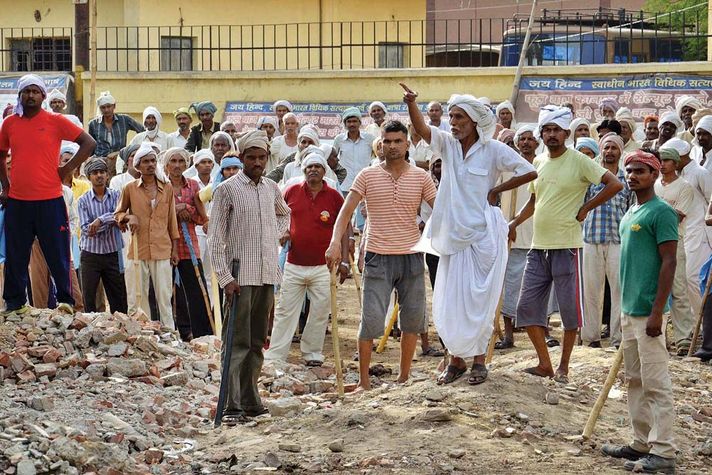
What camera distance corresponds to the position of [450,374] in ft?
31.5

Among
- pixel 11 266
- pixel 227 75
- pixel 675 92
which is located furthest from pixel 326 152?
pixel 227 75

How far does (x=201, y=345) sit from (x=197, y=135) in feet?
17.0

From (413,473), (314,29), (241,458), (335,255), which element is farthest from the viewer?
(314,29)

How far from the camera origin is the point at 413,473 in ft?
26.1

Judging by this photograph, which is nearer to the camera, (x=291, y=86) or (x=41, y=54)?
(x=291, y=86)

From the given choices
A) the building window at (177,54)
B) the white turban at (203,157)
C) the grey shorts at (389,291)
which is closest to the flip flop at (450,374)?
the grey shorts at (389,291)

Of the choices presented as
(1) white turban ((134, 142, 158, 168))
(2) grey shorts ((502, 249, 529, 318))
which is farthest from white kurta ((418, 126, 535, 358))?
(1) white turban ((134, 142, 158, 168))

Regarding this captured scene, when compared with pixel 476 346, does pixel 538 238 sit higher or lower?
higher

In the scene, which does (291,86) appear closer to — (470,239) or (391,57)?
(391,57)

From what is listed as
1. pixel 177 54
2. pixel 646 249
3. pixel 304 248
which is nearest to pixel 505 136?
pixel 304 248

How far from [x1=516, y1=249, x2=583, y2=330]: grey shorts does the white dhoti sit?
0.91 meters

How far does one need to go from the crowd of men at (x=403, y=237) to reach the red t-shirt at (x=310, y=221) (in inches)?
0.7

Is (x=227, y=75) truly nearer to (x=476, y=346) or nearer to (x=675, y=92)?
(x=675, y=92)

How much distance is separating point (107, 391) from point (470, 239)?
297 centimetres
